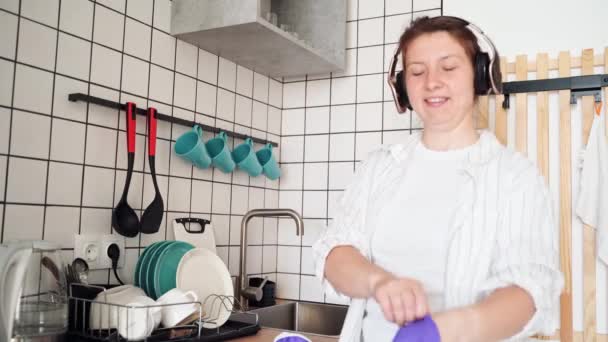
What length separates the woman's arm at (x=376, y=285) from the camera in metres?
0.70

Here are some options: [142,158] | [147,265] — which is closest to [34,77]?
[142,158]

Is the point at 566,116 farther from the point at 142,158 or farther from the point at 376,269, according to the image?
the point at 142,158

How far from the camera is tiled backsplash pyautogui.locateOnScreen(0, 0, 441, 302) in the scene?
128 centimetres

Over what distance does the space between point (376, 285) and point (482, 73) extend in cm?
48

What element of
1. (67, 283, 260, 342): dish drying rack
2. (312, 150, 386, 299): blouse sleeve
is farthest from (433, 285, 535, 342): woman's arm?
(67, 283, 260, 342): dish drying rack

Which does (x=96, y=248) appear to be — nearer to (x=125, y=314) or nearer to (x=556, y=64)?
(x=125, y=314)

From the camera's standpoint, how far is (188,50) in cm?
177

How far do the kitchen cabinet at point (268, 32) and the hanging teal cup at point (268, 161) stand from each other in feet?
1.01

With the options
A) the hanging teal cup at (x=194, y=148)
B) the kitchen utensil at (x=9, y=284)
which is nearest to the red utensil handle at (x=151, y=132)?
the hanging teal cup at (x=194, y=148)

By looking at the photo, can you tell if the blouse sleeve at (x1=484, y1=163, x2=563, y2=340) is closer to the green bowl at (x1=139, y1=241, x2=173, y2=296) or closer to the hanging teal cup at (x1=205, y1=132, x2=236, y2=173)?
the green bowl at (x1=139, y1=241, x2=173, y2=296)

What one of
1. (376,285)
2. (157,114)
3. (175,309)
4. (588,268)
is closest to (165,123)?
(157,114)

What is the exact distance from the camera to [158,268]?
1466mm

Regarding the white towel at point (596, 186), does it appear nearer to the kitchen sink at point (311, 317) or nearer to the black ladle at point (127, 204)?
the kitchen sink at point (311, 317)

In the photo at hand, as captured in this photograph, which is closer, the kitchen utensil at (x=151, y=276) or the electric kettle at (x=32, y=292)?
the electric kettle at (x=32, y=292)
